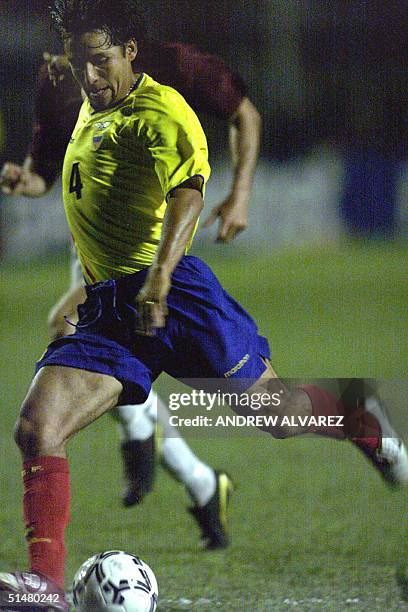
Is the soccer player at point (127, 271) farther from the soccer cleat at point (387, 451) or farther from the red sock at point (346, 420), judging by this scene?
the soccer cleat at point (387, 451)

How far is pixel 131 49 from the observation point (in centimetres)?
286

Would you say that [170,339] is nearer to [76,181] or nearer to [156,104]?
[76,181]

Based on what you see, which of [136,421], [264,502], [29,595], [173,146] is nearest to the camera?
[29,595]

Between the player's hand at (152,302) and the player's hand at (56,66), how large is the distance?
75 cm

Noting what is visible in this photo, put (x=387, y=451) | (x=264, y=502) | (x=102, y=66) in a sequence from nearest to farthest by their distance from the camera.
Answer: (x=102, y=66) < (x=387, y=451) < (x=264, y=502)

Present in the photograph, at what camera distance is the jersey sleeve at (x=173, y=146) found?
2695 millimetres

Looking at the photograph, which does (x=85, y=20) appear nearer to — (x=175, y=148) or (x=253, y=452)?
(x=175, y=148)

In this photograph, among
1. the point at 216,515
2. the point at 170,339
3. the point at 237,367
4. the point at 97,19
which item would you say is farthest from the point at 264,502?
the point at 97,19

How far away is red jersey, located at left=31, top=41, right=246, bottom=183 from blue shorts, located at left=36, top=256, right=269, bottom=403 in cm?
48

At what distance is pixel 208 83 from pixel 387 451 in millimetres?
1158

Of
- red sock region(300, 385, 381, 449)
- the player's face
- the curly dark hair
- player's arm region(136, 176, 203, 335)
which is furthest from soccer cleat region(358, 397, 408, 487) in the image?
the curly dark hair

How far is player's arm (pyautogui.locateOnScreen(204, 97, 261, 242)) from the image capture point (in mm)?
2959

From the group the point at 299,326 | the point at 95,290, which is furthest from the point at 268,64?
the point at 299,326

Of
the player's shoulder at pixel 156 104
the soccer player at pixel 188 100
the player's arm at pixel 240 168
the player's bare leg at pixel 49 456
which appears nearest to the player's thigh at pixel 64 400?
the player's bare leg at pixel 49 456
